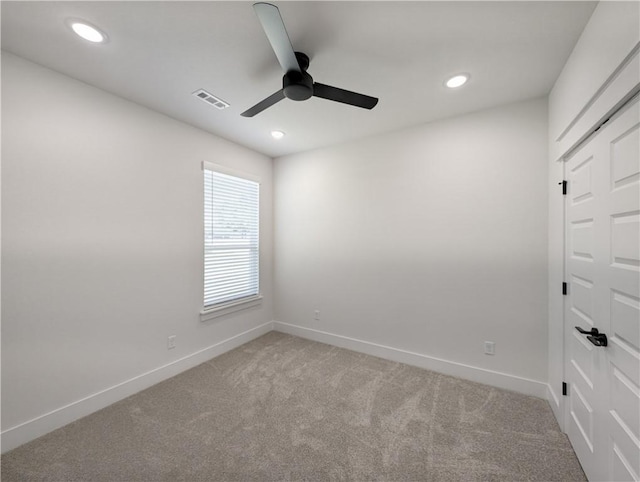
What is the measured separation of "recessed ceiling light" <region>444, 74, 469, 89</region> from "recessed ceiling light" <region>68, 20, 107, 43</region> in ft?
8.13

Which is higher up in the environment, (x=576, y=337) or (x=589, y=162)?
(x=589, y=162)

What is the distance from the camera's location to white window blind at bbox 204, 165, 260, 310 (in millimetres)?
3164

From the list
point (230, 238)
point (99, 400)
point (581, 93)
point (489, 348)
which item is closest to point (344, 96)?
point (581, 93)

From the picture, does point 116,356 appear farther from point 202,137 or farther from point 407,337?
point 407,337

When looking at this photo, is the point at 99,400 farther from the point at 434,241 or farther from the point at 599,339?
the point at 599,339

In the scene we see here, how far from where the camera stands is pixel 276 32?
1334mm

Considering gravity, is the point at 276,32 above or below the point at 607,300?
above

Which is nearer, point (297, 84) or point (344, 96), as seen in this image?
point (297, 84)

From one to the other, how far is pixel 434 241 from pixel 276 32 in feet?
7.76

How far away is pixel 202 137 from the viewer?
3045 mm

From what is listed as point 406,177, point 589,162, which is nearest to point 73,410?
point 406,177

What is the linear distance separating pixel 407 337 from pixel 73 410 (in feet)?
10.3

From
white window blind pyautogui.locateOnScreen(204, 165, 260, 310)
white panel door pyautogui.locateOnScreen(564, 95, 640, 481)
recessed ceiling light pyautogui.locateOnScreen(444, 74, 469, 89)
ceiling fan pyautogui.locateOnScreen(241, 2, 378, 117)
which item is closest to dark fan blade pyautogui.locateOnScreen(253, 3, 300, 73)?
ceiling fan pyautogui.locateOnScreen(241, 2, 378, 117)

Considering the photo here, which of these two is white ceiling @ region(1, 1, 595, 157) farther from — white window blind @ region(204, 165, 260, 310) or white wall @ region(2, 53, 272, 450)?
white window blind @ region(204, 165, 260, 310)
